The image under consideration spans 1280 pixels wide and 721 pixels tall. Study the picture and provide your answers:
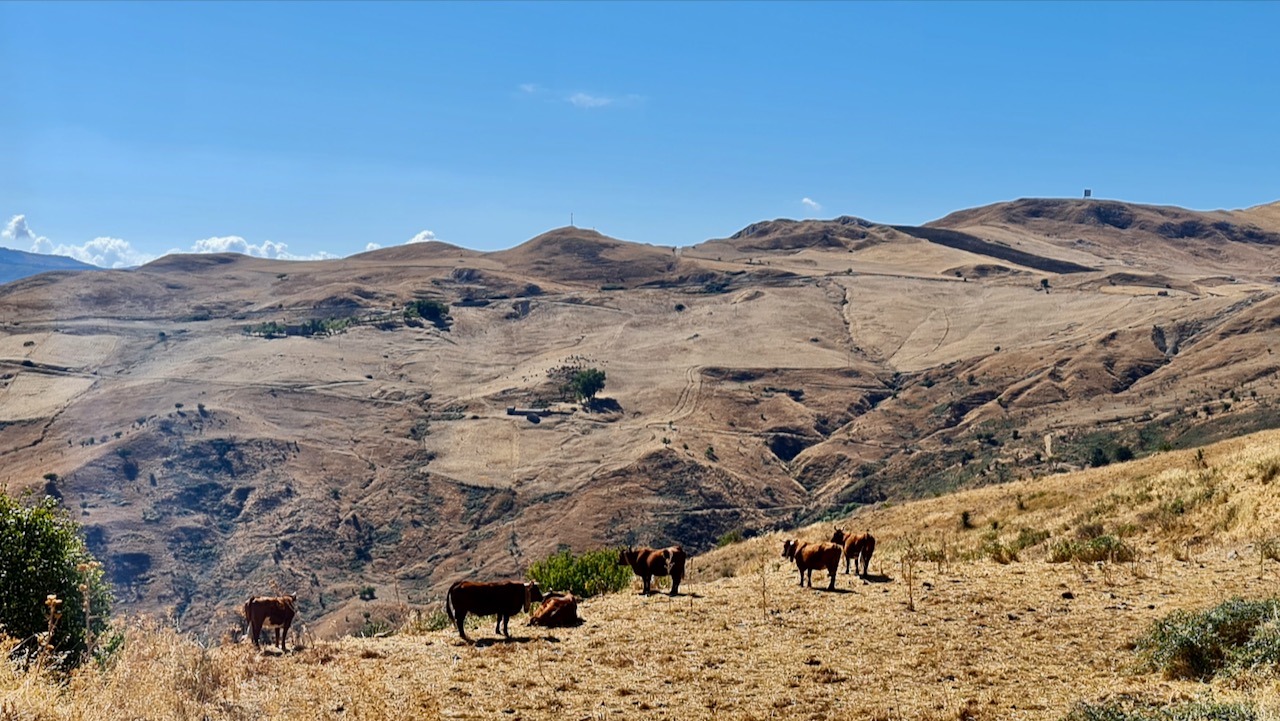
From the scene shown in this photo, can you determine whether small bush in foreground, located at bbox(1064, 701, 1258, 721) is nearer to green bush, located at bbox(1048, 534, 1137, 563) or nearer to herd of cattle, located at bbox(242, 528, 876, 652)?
herd of cattle, located at bbox(242, 528, 876, 652)

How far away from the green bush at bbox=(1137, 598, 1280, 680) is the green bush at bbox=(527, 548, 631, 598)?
1141 cm

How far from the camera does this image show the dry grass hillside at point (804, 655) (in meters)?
9.44

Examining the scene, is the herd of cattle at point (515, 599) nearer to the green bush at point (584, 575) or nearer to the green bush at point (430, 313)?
the green bush at point (584, 575)

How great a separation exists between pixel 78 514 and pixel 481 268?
120 meters

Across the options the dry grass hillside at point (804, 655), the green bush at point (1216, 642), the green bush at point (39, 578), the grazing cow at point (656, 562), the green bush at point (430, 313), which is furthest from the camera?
the green bush at point (430, 313)

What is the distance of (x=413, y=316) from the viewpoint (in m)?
147

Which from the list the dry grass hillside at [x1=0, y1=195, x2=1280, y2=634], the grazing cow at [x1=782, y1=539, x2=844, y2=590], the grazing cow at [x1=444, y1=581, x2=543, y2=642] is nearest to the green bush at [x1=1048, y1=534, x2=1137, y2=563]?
the grazing cow at [x1=782, y1=539, x2=844, y2=590]

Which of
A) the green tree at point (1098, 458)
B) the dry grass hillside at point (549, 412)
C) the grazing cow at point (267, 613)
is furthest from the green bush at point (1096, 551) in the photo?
the green tree at point (1098, 458)

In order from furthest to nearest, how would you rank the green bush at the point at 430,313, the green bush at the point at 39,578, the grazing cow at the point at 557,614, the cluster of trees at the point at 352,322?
the green bush at the point at 430,313, the cluster of trees at the point at 352,322, the grazing cow at the point at 557,614, the green bush at the point at 39,578

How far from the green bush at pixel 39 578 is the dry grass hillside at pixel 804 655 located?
1.05m

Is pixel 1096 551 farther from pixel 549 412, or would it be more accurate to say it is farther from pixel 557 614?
pixel 549 412

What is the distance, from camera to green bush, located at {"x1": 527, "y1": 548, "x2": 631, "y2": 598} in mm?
20938

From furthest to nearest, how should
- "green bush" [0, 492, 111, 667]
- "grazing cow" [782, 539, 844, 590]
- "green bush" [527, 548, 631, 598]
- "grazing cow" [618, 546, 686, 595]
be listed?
1. "green bush" [527, 548, 631, 598]
2. "grazing cow" [618, 546, 686, 595]
3. "grazing cow" [782, 539, 844, 590]
4. "green bush" [0, 492, 111, 667]

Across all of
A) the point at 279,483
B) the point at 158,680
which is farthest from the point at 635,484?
the point at 158,680
